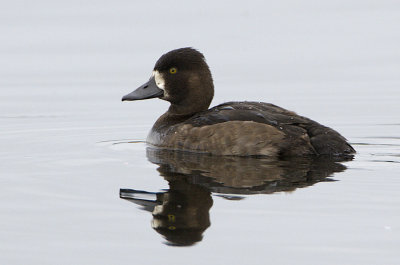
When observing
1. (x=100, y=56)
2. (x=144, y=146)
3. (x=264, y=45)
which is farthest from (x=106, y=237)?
(x=264, y=45)

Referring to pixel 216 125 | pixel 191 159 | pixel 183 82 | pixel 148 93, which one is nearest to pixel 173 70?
pixel 183 82

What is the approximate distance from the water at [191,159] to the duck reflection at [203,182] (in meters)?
0.03

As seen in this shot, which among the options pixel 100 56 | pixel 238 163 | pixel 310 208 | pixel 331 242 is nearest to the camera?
pixel 331 242

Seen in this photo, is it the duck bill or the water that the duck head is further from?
the water

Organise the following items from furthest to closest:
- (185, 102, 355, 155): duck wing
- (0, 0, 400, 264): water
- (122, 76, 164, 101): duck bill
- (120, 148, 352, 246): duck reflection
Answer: (122, 76, 164, 101): duck bill → (185, 102, 355, 155): duck wing → (120, 148, 352, 246): duck reflection → (0, 0, 400, 264): water

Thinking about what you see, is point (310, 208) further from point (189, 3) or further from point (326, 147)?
point (189, 3)

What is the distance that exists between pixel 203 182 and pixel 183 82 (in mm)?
2157

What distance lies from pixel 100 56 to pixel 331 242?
361 inches

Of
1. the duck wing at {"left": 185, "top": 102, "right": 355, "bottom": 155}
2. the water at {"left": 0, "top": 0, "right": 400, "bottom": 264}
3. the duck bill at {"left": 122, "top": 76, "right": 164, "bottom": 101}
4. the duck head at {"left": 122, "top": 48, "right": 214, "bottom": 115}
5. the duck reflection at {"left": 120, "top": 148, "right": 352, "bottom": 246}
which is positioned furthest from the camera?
the duck bill at {"left": 122, "top": 76, "right": 164, "bottom": 101}

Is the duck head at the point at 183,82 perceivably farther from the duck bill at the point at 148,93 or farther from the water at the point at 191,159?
the water at the point at 191,159

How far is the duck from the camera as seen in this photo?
8039mm

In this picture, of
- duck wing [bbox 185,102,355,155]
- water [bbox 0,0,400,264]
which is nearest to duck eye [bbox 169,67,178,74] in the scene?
duck wing [bbox 185,102,355,155]

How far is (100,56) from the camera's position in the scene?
14055 mm

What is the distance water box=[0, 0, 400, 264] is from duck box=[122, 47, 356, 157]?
266mm
